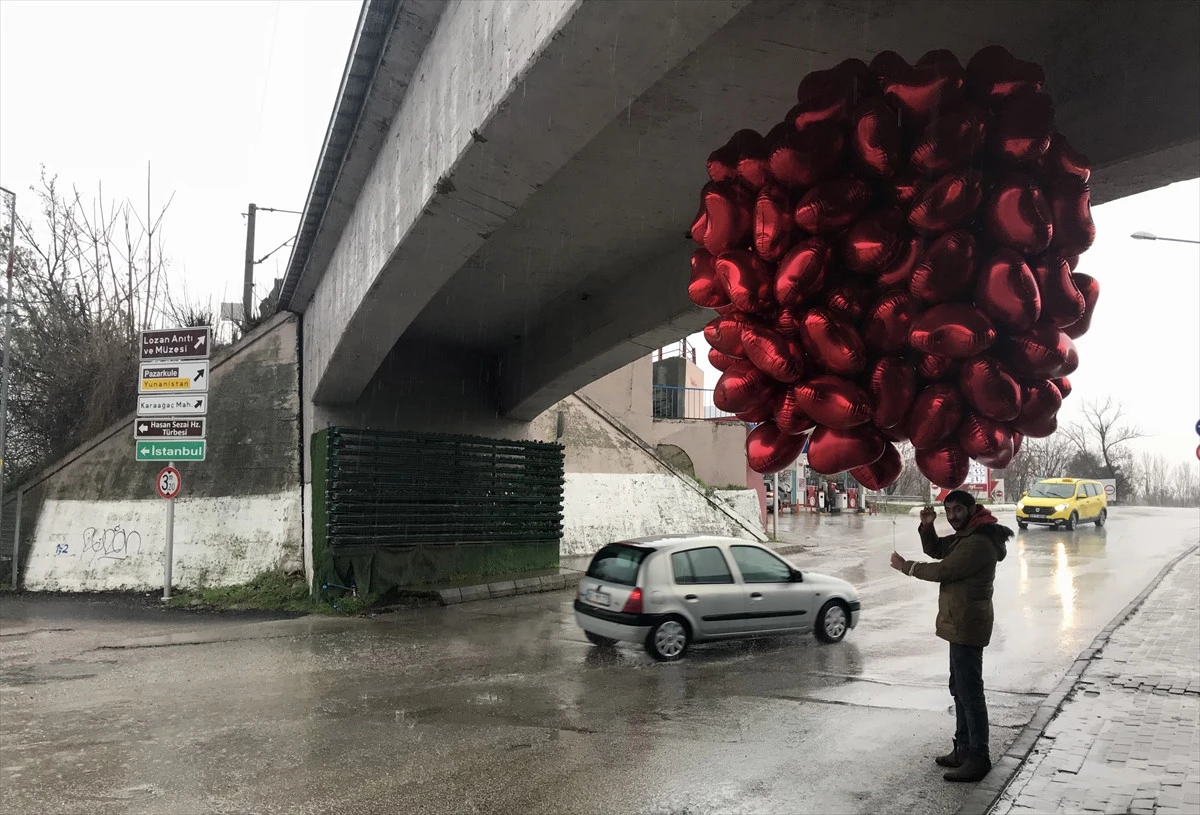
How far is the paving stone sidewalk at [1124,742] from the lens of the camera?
Result: 511cm

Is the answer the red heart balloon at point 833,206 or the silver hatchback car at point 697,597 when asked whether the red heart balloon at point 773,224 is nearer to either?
the red heart balloon at point 833,206

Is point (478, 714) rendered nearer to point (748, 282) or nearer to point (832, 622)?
point (832, 622)

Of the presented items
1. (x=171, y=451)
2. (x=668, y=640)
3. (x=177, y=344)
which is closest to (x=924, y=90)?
(x=668, y=640)

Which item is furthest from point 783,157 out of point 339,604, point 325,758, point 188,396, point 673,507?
point 673,507

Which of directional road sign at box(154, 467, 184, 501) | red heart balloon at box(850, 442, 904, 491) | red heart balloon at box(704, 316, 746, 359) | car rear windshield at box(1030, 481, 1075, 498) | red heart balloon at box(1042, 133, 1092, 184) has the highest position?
red heart balloon at box(1042, 133, 1092, 184)

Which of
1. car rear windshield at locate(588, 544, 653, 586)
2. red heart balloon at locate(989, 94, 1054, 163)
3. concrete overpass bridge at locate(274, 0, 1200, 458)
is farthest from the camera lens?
car rear windshield at locate(588, 544, 653, 586)

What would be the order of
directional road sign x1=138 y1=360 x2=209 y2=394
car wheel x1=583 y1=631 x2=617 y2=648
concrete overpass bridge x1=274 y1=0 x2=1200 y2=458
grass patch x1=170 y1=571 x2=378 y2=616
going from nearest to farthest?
1. concrete overpass bridge x1=274 y1=0 x2=1200 y2=458
2. car wheel x1=583 y1=631 x2=617 y2=648
3. grass patch x1=170 y1=571 x2=378 y2=616
4. directional road sign x1=138 y1=360 x2=209 y2=394

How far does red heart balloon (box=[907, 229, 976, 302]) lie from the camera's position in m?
2.12

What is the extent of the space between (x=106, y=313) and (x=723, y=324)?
83.1ft

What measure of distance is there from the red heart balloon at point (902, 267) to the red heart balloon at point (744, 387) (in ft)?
1.35

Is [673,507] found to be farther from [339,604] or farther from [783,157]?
[783,157]

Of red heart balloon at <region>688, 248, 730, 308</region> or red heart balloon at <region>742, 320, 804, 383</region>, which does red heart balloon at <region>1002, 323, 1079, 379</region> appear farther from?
red heart balloon at <region>688, 248, 730, 308</region>

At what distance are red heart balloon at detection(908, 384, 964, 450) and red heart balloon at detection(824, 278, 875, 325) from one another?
0.28m

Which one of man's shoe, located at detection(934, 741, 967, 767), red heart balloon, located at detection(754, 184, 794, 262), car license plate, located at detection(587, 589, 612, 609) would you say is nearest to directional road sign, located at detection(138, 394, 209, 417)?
car license plate, located at detection(587, 589, 612, 609)
